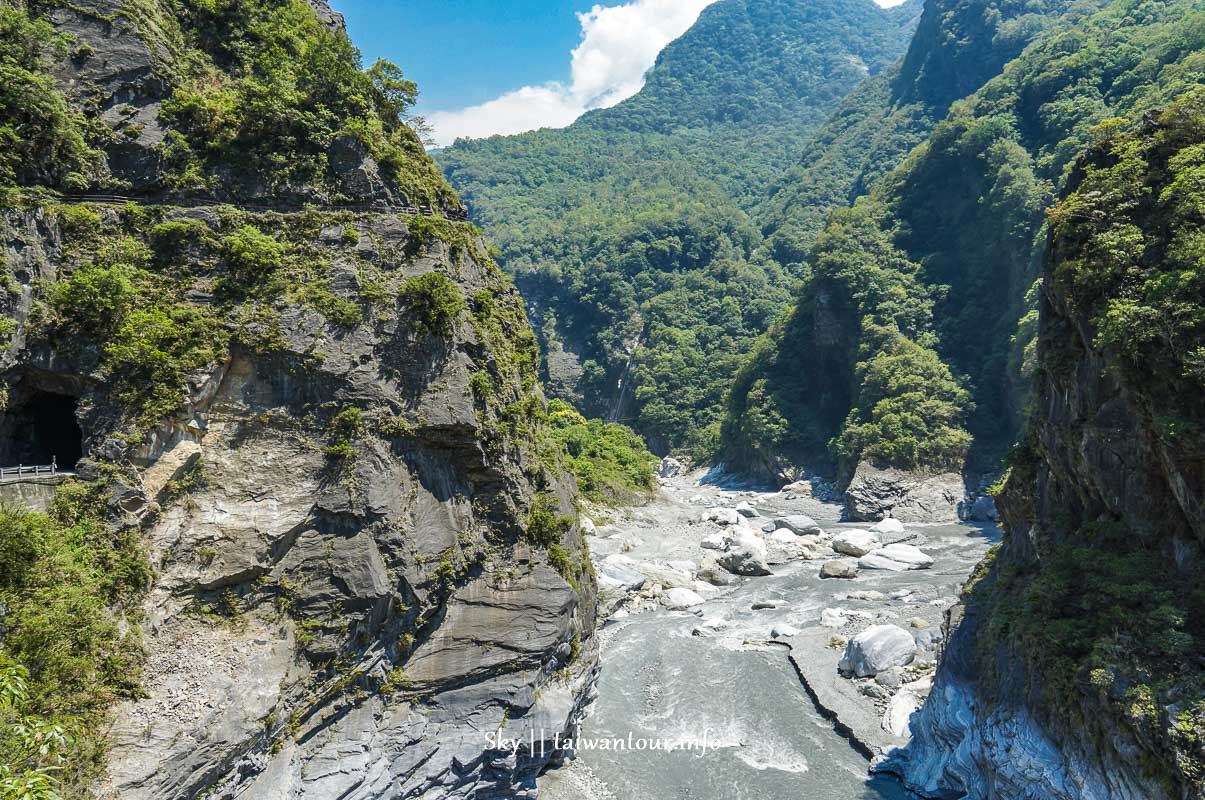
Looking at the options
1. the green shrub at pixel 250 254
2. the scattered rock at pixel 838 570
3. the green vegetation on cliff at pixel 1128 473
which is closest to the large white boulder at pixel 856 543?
the scattered rock at pixel 838 570

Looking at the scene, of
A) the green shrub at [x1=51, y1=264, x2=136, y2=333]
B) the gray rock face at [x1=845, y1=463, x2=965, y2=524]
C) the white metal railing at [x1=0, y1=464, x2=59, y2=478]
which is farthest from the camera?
the gray rock face at [x1=845, y1=463, x2=965, y2=524]

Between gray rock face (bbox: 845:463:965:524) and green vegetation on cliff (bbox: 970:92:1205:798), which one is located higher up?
green vegetation on cliff (bbox: 970:92:1205:798)

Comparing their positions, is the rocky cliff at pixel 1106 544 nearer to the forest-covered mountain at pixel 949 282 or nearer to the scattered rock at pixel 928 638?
the scattered rock at pixel 928 638

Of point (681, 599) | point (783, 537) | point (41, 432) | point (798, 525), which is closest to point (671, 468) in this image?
point (798, 525)

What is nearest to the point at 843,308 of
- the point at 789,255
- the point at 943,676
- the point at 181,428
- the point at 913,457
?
the point at 913,457

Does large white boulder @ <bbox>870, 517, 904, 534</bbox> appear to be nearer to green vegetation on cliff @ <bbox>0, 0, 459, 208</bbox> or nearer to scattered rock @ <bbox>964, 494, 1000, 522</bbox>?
scattered rock @ <bbox>964, 494, 1000, 522</bbox>

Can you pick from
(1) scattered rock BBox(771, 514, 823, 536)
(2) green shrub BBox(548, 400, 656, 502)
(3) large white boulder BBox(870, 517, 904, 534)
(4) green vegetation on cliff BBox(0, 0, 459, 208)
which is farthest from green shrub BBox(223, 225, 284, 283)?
(3) large white boulder BBox(870, 517, 904, 534)

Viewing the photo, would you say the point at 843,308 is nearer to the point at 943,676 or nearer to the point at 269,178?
the point at 943,676
